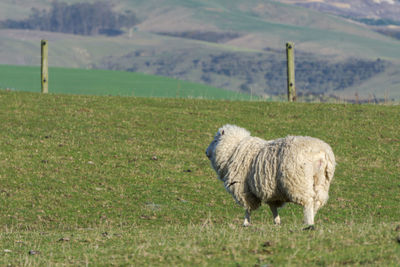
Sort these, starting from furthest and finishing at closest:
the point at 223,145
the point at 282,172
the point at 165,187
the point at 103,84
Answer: the point at 103,84, the point at 165,187, the point at 223,145, the point at 282,172

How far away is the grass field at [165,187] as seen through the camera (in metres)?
8.64

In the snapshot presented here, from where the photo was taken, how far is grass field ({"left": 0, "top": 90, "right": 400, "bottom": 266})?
864 cm

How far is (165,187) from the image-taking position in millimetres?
18266

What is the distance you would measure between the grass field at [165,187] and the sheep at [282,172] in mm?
626

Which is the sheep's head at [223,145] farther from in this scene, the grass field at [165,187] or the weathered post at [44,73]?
the weathered post at [44,73]

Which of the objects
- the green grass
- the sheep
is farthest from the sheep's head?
the green grass

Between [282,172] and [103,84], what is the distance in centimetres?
4240

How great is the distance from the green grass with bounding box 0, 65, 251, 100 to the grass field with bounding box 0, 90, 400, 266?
69.5 ft

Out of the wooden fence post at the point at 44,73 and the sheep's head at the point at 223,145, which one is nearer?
the sheep's head at the point at 223,145

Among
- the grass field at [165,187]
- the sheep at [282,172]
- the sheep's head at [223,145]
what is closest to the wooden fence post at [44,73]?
the grass field at [165,187]

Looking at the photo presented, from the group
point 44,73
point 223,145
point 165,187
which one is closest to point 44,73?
point 44,73

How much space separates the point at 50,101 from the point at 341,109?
40.5 ft

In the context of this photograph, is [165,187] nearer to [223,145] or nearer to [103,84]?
[223,145]

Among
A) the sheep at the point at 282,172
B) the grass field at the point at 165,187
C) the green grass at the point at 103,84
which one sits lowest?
the green grass at the point at 103,84
